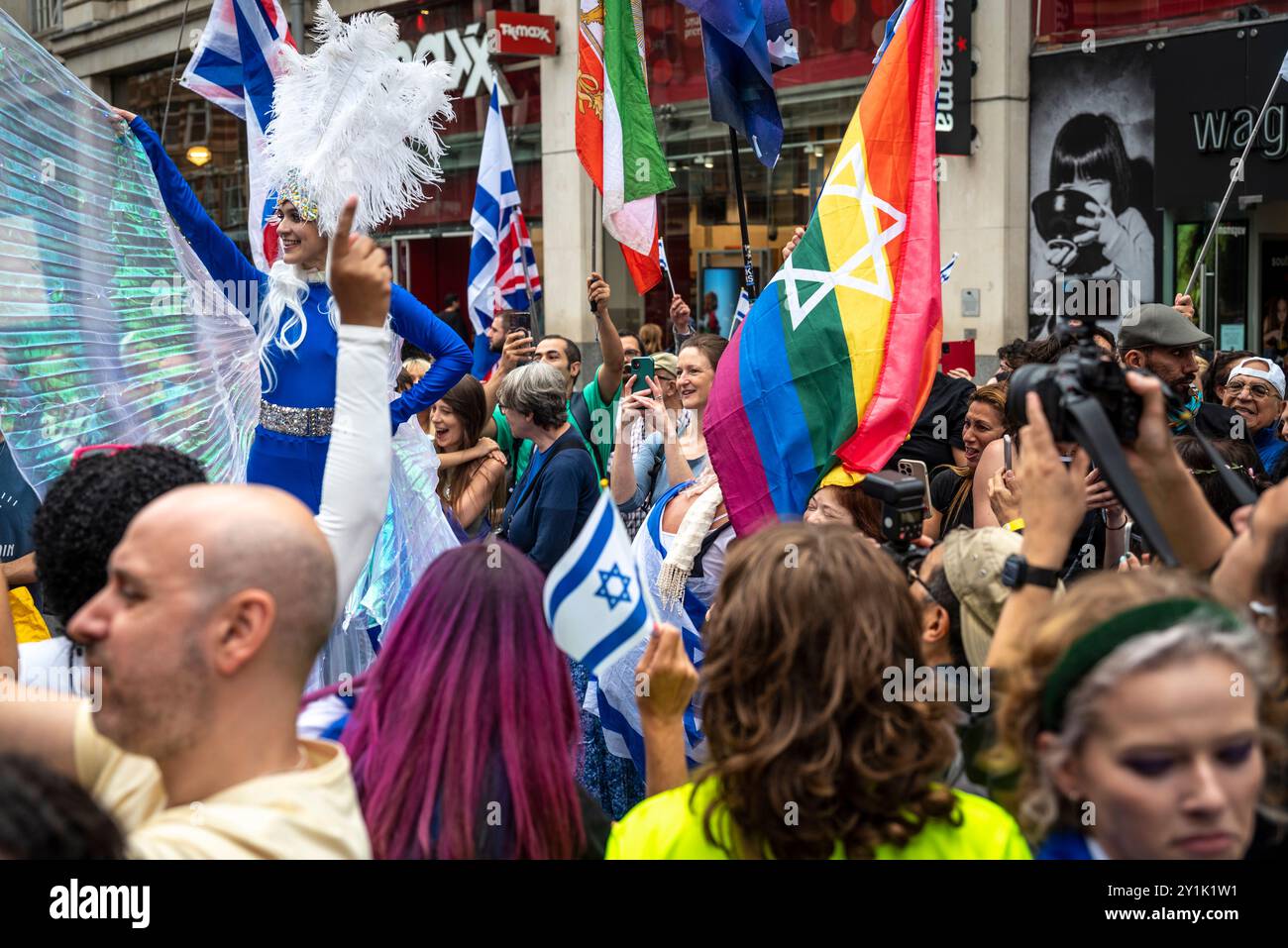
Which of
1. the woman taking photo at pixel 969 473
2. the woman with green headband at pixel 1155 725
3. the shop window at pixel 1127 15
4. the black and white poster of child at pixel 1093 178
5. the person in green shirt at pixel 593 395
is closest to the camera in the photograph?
the woman with green headband at pixel 1155 725

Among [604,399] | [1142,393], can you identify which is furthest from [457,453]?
[1142,393]

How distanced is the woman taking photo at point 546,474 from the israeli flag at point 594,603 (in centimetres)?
286

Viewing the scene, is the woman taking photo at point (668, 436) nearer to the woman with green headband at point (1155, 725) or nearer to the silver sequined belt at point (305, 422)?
the silver sequined belt at point (305, 422)

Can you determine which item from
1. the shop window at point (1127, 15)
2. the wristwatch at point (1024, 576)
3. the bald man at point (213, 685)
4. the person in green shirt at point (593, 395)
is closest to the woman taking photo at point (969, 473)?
the person in green shirt at point (593, 395)

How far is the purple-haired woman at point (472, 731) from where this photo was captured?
6.89ft

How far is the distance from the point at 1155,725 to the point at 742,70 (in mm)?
4923

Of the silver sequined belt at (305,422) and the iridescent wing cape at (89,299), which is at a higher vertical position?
the iridescent wing cape at (89,299)

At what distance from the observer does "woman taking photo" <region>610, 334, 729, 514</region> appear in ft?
17.6

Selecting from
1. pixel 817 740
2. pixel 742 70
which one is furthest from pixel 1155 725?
pixel 742 70

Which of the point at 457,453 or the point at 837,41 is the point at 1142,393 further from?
the point at 837,41

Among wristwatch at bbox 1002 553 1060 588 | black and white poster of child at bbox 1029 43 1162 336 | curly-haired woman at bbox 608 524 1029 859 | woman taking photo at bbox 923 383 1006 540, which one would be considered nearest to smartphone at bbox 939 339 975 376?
woman taking photo at bbox 923 383 1006 540

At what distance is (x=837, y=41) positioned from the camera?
46.3ft

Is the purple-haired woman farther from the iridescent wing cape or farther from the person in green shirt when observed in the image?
the person in green shirt

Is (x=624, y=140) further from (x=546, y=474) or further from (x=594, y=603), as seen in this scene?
(x=594, y=603)
